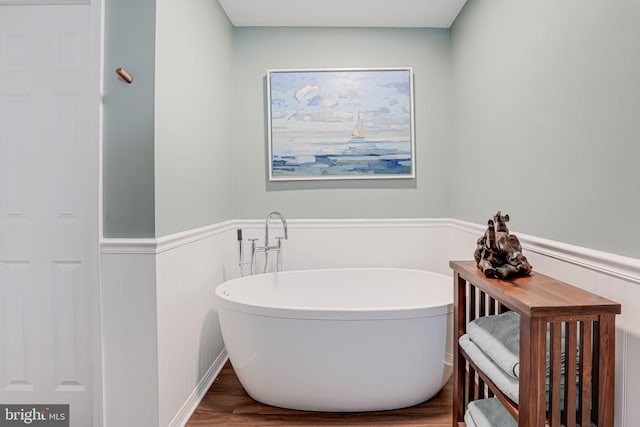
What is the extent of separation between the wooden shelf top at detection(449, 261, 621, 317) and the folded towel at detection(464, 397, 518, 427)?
467 mm

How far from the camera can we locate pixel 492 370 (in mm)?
1390

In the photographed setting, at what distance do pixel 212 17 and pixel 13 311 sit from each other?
2024 mm

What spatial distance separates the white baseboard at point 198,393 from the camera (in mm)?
1973

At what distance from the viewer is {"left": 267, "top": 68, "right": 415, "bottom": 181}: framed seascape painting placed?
299cm

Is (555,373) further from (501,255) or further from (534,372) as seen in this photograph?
(501,255)

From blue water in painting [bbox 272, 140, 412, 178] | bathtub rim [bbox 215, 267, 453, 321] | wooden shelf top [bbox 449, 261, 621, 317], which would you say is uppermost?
blue water in painting [bbox 272, 140, 412, 178]

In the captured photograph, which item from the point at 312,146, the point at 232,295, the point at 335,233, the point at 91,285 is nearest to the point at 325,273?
the point at 335,233

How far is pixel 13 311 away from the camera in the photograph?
183 cm

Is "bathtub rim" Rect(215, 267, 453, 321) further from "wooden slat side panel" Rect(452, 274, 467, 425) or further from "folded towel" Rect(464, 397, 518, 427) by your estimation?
"folded towel" Rect(464, 397, 518, 427)

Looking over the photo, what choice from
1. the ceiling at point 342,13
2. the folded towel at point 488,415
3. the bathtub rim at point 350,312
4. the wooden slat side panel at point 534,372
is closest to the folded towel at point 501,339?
the wooden slat side panel at point 534,372

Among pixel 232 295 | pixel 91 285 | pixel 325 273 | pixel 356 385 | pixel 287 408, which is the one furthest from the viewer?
pixel 325 273

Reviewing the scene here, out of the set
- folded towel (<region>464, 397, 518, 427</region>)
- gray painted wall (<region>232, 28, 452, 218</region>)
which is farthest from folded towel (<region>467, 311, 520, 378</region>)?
gray painted wall (<region>232, 28, 452, 218</region>)

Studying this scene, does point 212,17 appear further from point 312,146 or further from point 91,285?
point 91,285

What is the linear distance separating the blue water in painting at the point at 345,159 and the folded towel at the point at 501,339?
63.7 inches
